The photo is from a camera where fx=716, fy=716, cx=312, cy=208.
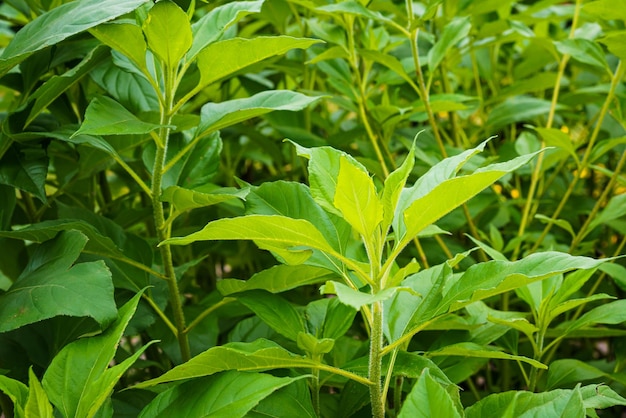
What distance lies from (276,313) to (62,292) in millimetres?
172

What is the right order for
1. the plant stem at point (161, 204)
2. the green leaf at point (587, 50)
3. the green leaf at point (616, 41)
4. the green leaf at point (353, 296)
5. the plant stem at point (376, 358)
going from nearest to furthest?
the green leaf at point (353, 296) < the plant stem at point (376, 358) < the plant stem at point (161, 204) < the green leaf at point (616, 41) < the green leaf at point (587, 50)

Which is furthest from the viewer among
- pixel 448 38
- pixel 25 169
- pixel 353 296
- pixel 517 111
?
pixel 517 111

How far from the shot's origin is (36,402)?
0.48 m

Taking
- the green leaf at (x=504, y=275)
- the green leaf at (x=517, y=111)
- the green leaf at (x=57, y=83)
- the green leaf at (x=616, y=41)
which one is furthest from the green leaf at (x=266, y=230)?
the green leaf at (x=517, y=111)

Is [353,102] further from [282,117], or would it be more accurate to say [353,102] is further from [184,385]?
[184,385]

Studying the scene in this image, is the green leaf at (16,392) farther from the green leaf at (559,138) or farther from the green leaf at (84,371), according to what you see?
the green leaf at (559,138)

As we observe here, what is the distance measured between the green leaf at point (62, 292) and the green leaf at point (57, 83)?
0.40 feet

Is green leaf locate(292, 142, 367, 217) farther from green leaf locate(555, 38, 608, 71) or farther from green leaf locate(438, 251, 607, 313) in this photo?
green leaf locate(555, 38, 608, 71)

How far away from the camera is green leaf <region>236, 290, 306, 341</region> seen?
594 mm

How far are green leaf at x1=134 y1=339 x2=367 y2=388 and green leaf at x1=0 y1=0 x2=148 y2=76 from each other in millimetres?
263

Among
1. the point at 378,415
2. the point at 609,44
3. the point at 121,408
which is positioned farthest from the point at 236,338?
the point at 609,44

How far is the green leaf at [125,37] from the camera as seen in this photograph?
1.90 feet

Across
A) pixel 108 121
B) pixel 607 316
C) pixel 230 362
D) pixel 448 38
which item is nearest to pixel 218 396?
pixel 230 362

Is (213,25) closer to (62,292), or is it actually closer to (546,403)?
(62,292)
